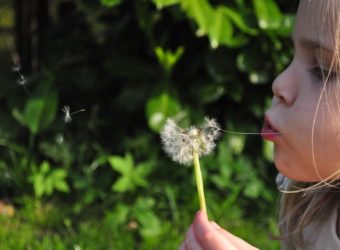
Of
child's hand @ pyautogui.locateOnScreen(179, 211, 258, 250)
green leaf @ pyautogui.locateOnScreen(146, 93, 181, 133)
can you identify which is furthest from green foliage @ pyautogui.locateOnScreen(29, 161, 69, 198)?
child's hand @ pyautogui.locateOnScreen(179, 211, 258, 250)

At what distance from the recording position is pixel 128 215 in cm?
235

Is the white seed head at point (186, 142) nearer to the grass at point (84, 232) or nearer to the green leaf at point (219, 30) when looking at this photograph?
the grass at point (84, 232)

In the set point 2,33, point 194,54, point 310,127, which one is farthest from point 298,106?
point 2,33

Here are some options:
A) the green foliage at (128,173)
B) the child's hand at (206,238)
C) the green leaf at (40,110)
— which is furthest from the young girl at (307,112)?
the green leaf at (40,110)

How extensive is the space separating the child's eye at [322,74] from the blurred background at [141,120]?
1.07 m

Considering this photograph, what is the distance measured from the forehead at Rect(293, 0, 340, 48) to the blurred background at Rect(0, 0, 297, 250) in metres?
1.05

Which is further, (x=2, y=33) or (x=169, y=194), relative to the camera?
(x=2, y=33)

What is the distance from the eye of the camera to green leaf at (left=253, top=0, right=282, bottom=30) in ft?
7.82

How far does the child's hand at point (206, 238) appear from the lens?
1.10m

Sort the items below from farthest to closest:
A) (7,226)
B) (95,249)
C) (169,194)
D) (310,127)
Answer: (169,194) → (7,226) → (95,249) → (310,127)

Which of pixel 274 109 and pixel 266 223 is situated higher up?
pixel 274 109

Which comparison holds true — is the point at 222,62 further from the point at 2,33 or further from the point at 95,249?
the point at 2,33

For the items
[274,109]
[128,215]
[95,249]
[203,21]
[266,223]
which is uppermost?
[274,109]

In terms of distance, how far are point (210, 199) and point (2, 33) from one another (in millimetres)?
1589
